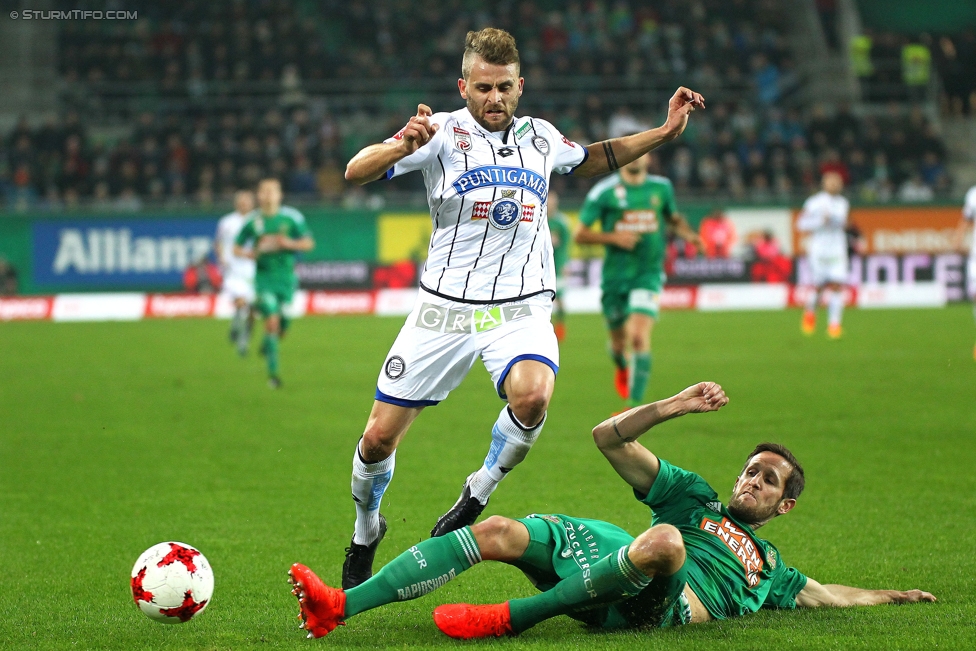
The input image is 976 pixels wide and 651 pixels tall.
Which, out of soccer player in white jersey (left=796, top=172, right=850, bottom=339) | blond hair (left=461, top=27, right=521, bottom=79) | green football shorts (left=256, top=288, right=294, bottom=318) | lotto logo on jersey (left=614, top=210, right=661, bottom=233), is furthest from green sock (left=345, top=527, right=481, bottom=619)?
soccer player in white jersey (left=796, top=172, right=850, bottom=339)

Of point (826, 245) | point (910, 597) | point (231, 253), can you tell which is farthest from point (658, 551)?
point (231, 253)

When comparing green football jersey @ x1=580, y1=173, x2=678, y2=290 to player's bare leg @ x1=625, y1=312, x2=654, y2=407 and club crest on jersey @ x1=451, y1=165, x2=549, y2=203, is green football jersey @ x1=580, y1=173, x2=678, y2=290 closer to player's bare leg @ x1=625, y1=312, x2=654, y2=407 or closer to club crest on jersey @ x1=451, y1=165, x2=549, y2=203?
player's bare leg @ x1=625, y1=312, x2=654, y2=407

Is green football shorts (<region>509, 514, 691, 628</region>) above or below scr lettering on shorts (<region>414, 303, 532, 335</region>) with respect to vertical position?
below

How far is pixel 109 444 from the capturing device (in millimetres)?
9805

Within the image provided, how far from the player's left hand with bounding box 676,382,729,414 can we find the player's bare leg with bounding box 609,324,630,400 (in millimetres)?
7300

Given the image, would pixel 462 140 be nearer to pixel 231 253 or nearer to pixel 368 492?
pixel 368 492

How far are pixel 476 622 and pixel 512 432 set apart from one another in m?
1.05

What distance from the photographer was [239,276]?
19.6m

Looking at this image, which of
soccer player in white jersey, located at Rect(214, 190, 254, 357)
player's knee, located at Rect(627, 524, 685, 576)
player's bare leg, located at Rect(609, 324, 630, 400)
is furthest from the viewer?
soccer player in white jersey, located at Rect(214, 190, 254, 357)

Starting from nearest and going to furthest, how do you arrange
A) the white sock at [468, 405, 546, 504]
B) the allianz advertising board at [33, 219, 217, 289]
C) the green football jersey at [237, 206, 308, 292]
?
the white sock at [468, 405, 546, 504] < the green football jersey at [237, 206, 308, 292] < the allianz advertising board at [33, 219, 217, 289]

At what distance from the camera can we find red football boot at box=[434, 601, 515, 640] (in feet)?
14.4

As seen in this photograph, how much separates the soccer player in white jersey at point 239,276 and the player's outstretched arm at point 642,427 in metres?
12.4

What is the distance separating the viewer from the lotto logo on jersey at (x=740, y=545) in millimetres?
4738

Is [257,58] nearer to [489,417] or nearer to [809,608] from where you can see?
[489,417]
